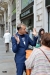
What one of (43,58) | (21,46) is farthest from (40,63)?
(21,46)

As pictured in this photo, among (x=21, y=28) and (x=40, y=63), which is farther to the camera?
(x=21, y=28)

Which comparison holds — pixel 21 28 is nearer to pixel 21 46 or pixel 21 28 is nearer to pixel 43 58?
pixel 21 46

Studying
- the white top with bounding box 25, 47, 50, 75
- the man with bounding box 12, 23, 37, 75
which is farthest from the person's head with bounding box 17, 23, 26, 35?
the white top with bounding box 25, 47, 50, 75

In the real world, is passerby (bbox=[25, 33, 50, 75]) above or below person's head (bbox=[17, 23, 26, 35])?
below

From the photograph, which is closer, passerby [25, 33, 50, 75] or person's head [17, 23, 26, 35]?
passerby [25, 33, 50, 75]

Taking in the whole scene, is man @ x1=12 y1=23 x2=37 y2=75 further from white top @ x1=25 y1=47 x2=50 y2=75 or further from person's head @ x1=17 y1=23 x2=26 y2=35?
white top @ x1=25 y1=47 x2=50 y2=75

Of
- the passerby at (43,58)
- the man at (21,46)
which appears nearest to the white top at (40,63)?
the passerby at (43,58)

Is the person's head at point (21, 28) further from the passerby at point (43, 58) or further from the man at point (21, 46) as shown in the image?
the passerby at point (43, 58)

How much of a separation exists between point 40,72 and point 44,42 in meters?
0.40

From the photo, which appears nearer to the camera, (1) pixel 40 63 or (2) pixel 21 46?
(1) pixel 40 63

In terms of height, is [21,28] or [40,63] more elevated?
[21,28]

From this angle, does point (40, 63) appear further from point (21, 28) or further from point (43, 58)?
point (21, 28)

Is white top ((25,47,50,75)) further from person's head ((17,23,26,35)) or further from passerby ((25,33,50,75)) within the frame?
person's head ((17,23,26,35))

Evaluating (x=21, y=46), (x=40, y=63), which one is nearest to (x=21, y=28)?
(x=21, y=46)
